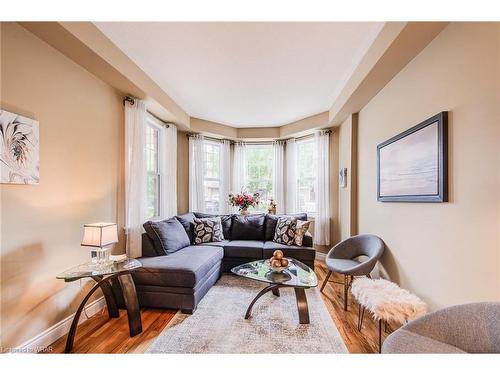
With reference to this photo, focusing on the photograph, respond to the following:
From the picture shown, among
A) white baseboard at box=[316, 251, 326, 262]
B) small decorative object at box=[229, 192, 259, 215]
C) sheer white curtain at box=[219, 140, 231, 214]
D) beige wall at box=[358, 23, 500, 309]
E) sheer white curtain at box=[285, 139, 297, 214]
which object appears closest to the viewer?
beige wall at box=[358, 23, 500, 309]

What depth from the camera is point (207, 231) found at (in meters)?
3.63

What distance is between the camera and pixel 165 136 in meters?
3.79

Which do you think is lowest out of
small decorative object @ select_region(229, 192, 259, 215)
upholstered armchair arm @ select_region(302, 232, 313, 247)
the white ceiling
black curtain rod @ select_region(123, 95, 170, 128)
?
upholstered armchair arm @ select_region(302, 232, 313, 247)

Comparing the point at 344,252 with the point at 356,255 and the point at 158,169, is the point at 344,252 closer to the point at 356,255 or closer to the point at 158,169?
the point at 356,255

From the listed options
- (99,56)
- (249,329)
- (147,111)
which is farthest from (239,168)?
(249,329)

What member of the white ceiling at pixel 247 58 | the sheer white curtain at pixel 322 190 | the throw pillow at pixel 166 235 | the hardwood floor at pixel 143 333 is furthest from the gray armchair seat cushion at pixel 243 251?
the white ceiling at pixel 247 58

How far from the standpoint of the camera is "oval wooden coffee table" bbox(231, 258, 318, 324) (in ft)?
6.88

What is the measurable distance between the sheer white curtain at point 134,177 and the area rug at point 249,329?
108 cm

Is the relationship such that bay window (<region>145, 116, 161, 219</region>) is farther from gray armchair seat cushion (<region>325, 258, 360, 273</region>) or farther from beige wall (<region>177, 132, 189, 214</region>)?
gray armchair seat cushion (<region>325, 258, 360, 273</region>)

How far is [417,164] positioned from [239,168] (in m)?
3.37

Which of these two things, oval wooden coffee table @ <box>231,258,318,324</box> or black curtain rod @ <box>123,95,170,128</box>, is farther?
black curtain rod @ <box>123,95,170,128</box>

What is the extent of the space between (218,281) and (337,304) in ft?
5.08

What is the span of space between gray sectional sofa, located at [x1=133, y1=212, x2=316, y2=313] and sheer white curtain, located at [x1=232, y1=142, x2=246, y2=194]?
35.2 inches

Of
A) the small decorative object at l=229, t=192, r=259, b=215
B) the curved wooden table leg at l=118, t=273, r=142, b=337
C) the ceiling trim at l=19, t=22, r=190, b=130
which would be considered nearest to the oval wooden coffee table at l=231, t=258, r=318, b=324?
the curved wooden table leg at l=118, t=273, r=142, b=337
